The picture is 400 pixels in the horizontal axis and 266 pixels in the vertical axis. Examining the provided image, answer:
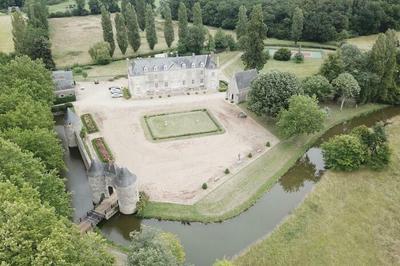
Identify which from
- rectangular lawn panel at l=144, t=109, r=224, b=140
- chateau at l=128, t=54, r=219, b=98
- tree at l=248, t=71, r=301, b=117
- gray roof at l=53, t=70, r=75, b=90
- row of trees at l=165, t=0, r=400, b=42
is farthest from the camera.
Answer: row of trees at l=165, t=0, r=400, b=42

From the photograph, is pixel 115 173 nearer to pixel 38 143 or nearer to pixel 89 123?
pixel 38 143

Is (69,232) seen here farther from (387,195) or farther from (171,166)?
(387,195)

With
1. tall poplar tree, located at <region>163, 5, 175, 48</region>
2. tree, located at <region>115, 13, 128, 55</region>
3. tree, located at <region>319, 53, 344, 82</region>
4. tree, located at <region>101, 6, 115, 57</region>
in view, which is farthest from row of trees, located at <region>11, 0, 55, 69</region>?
tree, located at <region>319, 53, 344, 82</region>

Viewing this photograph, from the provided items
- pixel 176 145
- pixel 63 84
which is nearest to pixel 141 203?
pixel 176 145

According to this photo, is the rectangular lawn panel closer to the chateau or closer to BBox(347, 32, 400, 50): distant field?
the chateau

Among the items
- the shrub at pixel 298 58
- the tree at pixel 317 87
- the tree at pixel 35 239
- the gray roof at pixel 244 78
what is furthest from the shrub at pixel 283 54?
the tree at pixel 35 239

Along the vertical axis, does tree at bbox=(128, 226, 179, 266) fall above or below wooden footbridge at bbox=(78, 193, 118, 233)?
above

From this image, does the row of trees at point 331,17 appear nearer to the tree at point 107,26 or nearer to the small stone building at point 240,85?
the small stone building at point 240,85
